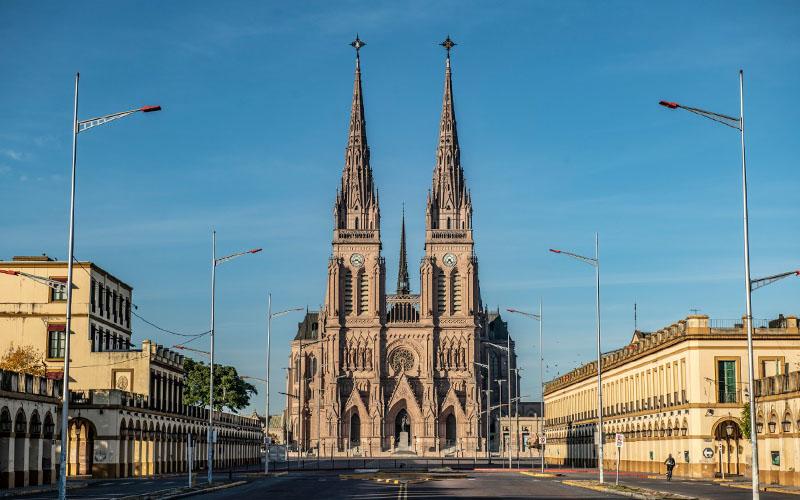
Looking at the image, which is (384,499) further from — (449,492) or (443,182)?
(443,182)

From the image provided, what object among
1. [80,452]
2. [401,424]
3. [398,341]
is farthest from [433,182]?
[80,452]

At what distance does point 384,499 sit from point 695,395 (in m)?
33.4

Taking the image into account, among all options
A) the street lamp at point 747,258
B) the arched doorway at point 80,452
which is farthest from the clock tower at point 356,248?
the street lamp at point 747,258

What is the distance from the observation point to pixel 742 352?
73312 mm

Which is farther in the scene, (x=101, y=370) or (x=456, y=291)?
Result: (x=456, y=291)

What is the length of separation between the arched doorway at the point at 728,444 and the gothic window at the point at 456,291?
343 ft

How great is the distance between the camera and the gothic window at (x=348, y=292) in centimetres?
17900

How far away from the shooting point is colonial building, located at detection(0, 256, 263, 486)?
7700 cm

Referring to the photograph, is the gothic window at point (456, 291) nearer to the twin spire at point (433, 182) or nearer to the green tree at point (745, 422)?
the twin spire at point (433, 182)

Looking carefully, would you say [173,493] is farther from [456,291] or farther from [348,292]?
[456,291]

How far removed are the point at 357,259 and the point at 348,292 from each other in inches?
194

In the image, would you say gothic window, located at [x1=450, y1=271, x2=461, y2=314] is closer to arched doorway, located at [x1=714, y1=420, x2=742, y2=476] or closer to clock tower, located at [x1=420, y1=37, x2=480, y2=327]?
clock tower, located at [x1=420, y1=37, x2=480, y2=327]

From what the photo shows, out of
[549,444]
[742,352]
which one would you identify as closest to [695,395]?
[742,352]

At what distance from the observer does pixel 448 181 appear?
600 ft
